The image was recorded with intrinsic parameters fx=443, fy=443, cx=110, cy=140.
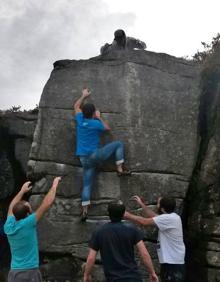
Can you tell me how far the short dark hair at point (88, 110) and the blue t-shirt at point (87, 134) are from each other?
11 cm

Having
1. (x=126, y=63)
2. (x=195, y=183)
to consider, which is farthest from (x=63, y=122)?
(x=195, y=183)

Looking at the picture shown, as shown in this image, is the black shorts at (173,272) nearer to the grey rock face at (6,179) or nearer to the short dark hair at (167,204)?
the short dark hair at (167,204)

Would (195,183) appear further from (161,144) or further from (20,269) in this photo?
(20,269)

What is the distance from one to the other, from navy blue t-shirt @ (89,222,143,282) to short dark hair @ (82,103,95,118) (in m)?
4.36

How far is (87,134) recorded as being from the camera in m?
10.6

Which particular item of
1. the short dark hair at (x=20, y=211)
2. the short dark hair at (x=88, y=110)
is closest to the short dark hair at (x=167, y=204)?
the short dark hair at (x=20, y=211)

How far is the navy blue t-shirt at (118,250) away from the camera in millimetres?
6492

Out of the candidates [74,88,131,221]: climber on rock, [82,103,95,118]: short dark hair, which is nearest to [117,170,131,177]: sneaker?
[74,88,131,221]: climber on rock

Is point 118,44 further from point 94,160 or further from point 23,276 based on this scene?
point 23,276

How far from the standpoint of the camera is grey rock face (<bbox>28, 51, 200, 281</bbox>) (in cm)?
1098

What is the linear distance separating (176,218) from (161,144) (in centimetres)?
375

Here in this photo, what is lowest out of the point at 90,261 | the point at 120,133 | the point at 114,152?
the point at 90,261

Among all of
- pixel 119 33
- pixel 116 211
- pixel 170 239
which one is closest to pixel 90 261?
pixel 116 211

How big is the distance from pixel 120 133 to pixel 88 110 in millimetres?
1249
